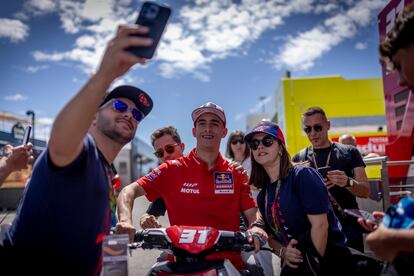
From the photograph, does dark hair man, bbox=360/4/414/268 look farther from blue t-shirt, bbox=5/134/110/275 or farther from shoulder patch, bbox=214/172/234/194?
shoulder patch, bbox=214/172/234/194

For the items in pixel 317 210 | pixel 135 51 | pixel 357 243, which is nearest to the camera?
pixel 135 51

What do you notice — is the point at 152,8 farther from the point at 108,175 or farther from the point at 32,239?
the point at 32,239

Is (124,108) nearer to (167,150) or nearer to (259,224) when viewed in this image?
(259,224)

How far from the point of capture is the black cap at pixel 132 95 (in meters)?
2.14

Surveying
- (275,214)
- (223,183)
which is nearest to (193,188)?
(223,183)

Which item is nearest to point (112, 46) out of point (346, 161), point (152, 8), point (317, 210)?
point (152, 8)

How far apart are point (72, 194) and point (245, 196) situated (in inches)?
72.1

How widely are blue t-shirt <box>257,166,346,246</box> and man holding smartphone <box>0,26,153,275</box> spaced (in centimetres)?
133

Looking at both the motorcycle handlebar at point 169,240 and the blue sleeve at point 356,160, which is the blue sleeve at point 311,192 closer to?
the motorcycle handlebar at point 169,240

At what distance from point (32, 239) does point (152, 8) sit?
3.67ft

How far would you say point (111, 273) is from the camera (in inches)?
54.9

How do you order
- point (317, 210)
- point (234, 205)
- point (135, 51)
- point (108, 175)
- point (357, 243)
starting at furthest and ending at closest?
point (357, 243) < point (234, 205) < point (317, 210) < point (108, 175) < point (135, 51)

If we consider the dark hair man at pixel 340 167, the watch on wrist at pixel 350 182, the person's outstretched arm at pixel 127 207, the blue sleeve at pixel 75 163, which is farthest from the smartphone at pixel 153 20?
the watch on wrist at pixel 350 182

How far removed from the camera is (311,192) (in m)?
2.40
